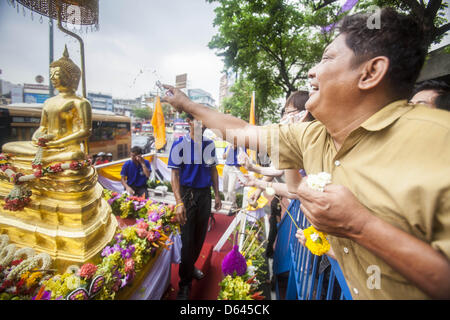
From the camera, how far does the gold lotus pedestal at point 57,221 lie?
1.78 metres

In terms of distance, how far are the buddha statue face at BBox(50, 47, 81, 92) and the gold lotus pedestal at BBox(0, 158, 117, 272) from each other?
0.85 meters

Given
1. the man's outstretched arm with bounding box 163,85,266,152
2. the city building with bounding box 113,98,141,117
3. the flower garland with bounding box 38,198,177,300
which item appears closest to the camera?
the man's outstretched arm with bounding box 163,85,266,152

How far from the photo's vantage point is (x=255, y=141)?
1182 millimetres

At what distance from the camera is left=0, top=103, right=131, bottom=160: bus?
5.01 metres

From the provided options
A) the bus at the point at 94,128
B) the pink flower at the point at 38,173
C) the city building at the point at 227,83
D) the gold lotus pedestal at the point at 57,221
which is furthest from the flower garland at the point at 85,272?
the city building at the point at 227,83

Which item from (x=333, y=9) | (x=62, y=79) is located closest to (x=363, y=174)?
(x=62, y=79)

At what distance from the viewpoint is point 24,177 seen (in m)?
1.73

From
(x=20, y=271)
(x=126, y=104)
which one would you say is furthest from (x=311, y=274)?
(x=126, y=104)

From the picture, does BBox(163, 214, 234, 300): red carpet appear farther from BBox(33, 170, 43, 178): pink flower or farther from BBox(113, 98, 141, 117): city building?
BBox(113, 98, 141, 117): city building

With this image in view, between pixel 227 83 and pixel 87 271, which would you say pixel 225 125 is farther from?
pixel 227 83

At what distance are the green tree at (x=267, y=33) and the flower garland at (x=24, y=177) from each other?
8.02 metres

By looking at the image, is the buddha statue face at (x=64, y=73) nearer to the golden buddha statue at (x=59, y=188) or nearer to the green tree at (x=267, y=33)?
the golden buddha statue at (x=59, y=188)

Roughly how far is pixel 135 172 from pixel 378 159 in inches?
201

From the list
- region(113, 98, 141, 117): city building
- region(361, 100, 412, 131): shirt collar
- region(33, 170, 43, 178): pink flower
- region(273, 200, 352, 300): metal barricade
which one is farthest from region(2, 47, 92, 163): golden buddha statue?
region(273, 200, 352, 300): metal barricade
